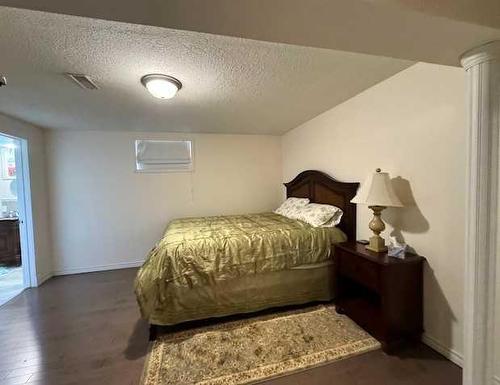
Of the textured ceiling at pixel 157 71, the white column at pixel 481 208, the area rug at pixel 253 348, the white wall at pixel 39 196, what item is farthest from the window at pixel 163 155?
the white column at pixel 481 208

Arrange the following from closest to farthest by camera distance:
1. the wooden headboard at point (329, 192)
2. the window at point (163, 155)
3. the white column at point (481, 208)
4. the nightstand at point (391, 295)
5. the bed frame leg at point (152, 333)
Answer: the white column at point (481, 208)
the nightstand at point (391, 295)
the bed frame leg at point (152, 333)
the wooden headboard at point (329, 192)
the window at point (163, 155)

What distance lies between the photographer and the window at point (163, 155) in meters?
3.84

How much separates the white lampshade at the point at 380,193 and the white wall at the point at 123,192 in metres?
2.48

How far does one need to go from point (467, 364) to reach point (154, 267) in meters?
2.13

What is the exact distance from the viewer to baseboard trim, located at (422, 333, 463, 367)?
66.5 inches

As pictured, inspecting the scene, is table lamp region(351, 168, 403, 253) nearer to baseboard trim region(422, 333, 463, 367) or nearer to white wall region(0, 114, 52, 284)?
baseboard trim region(422, 333, 463, 367)

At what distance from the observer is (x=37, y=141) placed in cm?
334

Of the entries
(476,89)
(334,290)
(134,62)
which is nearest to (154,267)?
(134,62)

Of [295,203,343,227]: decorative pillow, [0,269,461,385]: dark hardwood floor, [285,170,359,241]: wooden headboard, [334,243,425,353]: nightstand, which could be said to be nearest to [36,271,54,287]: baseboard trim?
[0,269,461,385]: dark hardwood floor

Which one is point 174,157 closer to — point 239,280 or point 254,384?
point 239,280

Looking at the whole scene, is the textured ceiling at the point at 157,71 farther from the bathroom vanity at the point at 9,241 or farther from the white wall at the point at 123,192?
the bathroom vanity at the point at 9,241

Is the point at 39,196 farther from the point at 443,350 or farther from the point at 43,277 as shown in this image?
the point at 443,350

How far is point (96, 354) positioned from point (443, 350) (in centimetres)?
265

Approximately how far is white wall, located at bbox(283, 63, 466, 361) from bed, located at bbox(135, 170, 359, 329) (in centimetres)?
58
